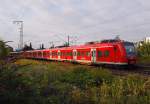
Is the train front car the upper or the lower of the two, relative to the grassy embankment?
upper

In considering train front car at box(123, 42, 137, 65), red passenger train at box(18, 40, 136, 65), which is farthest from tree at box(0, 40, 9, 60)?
train front car at box(123, 42, 137, 65)

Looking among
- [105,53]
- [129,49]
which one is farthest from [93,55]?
[129,49]

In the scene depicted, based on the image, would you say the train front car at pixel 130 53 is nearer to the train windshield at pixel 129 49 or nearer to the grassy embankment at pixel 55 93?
the train windshield at pixel 129 49

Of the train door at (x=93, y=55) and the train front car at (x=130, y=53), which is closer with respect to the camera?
the train front car at (x=130, y=53)

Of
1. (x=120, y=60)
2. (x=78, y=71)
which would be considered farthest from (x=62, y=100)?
(x=120, y=60)

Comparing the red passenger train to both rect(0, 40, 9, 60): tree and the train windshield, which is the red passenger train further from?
rect(0, 40, 9, 60): tree

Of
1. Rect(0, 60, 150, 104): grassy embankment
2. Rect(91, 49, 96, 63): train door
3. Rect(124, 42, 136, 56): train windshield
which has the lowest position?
Rect(0, 60, 150, 104): grassy embankment

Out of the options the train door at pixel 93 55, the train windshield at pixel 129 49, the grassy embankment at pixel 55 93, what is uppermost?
the train windshield at pixel 129 49

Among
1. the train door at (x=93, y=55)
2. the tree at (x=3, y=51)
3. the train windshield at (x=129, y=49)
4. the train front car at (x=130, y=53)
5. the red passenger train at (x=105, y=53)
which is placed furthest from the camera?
the train door at (x=93, y=55)

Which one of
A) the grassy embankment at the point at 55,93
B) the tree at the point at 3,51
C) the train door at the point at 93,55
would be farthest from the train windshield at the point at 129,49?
the tree at the point at 3,51

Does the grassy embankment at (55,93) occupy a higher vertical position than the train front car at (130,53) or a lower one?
lower

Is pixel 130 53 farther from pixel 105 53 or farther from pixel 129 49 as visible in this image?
pixel 105 53

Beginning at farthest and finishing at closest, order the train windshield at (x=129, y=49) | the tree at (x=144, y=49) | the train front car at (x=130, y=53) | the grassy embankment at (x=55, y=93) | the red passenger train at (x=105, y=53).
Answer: the tree at (x=144, y=49) < the train windshield at (x=129, y=49) < the train front car at (x=130, y=53) < the red passenger train at (x=105, y=53) < the grassy embankment at (x=55, y=93)

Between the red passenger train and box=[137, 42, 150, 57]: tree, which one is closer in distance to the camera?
the red passenger train
